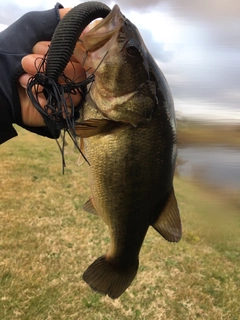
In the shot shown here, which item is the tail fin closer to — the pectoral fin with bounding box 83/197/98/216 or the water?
the pectoral fin with bounding box 83/197/98/216

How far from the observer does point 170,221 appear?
1358mm

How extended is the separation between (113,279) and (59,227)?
3.99 meters

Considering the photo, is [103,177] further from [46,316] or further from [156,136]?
[46,316]

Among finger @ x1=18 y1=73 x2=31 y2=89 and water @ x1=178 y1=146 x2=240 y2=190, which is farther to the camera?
water @ x1=178 y1=146 x2=240 y2=190

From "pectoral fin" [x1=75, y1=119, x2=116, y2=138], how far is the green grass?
2739mm

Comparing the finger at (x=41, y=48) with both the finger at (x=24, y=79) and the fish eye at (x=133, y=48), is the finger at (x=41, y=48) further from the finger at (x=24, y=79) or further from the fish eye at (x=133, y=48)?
the fish eye at (x=133, y=48)

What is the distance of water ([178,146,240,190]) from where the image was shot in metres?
4.59

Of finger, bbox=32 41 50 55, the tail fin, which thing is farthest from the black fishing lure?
the tail fin

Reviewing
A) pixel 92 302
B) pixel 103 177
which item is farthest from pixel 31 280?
pixel 103 177

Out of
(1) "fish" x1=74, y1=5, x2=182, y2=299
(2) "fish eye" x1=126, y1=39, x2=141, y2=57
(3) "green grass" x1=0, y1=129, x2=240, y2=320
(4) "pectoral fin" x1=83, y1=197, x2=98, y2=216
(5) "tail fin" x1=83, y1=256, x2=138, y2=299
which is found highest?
(2) "fish eye" x1=126, y1=39, x2=141, y2=57

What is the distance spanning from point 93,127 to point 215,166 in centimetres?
392

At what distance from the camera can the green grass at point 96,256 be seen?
3.64 metres

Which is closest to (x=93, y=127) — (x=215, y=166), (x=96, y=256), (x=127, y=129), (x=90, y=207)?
(x=127, y=129)

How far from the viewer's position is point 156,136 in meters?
1.21
